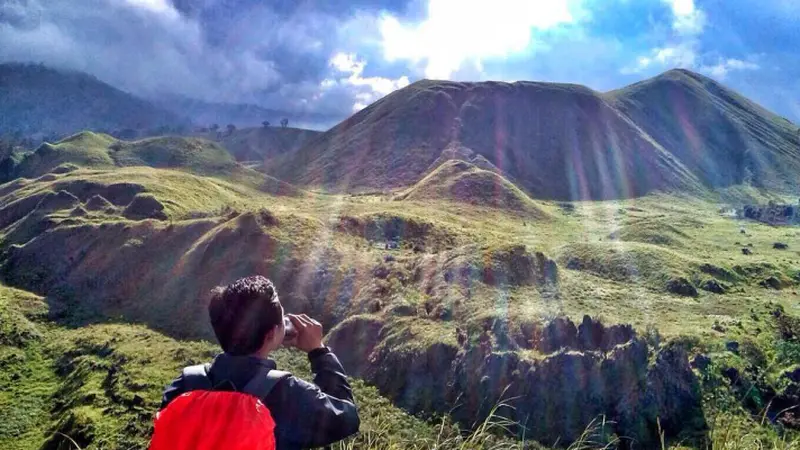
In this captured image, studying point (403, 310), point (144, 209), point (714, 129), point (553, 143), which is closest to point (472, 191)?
point (553, 143)

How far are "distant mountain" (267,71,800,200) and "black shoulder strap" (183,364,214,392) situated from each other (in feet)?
278

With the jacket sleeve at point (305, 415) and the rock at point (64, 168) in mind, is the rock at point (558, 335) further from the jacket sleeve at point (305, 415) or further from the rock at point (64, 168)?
the rock at point (64, 168)

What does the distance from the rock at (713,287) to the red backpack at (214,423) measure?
36532mm

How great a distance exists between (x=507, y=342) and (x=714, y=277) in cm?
2273

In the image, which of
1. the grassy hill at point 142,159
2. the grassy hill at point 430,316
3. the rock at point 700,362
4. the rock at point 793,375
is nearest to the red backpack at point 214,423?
the grassy hill at point 430,316

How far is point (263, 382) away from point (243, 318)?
48 cm

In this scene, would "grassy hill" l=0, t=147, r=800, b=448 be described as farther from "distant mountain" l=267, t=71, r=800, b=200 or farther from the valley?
"distant mountain" l=267, t=71, r=800, b=200

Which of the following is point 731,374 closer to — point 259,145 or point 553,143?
point 553,143

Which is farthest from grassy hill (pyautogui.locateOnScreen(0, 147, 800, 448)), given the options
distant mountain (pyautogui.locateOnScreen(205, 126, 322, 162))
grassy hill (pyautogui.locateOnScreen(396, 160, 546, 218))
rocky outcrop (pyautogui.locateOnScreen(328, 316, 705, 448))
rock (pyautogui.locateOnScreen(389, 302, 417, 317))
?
distant mountain (pyautogui.locateOnScreen(205, 126, 322, 162))

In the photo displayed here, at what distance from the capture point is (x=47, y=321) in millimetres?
28938

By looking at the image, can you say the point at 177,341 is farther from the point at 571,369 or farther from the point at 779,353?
the point at 779,353

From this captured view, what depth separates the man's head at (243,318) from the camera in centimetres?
381

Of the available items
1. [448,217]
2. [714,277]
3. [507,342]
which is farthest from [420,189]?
[507,342]

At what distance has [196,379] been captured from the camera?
387 centimetres
